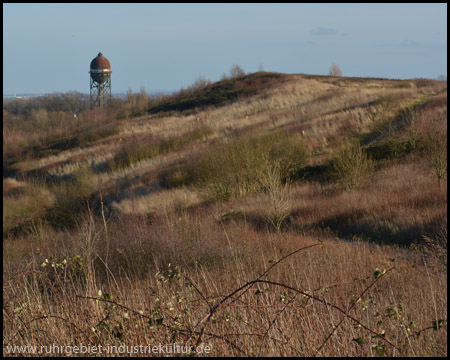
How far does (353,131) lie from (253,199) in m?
10.0

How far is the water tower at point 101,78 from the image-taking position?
2210 inches

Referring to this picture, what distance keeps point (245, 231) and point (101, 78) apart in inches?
2057

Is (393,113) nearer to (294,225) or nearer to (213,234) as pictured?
(294,225)

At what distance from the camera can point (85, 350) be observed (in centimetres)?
321

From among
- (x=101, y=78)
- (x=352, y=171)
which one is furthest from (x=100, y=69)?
(x=352, y=171)

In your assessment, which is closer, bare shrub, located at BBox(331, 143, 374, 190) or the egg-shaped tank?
bare shrub, located at BBox(331, 143, 374, 190)

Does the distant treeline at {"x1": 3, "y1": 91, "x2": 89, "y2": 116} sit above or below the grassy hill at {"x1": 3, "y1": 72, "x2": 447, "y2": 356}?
above

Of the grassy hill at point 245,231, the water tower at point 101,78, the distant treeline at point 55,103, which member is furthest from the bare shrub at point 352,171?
the distant treeline at point 55,103

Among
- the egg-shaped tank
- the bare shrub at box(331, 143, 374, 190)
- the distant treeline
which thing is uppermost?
the egg-shaped tank

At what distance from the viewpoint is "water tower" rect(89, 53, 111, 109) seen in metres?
56.1

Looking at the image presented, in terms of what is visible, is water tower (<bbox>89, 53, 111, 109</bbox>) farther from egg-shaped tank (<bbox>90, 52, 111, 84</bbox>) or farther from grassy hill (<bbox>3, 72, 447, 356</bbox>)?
grassy hill (<bbox>3, 72, 447, 356</bbox>)

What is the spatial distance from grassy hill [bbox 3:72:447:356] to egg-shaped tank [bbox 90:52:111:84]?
1646 cm

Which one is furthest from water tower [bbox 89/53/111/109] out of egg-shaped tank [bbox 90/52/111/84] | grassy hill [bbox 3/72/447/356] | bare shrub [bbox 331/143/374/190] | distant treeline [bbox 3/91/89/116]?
bare shrub [bbox 331/143/374/190]

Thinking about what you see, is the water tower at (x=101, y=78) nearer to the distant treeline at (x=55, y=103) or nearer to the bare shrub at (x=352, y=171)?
the distant treeline at (x=55, y=103)
